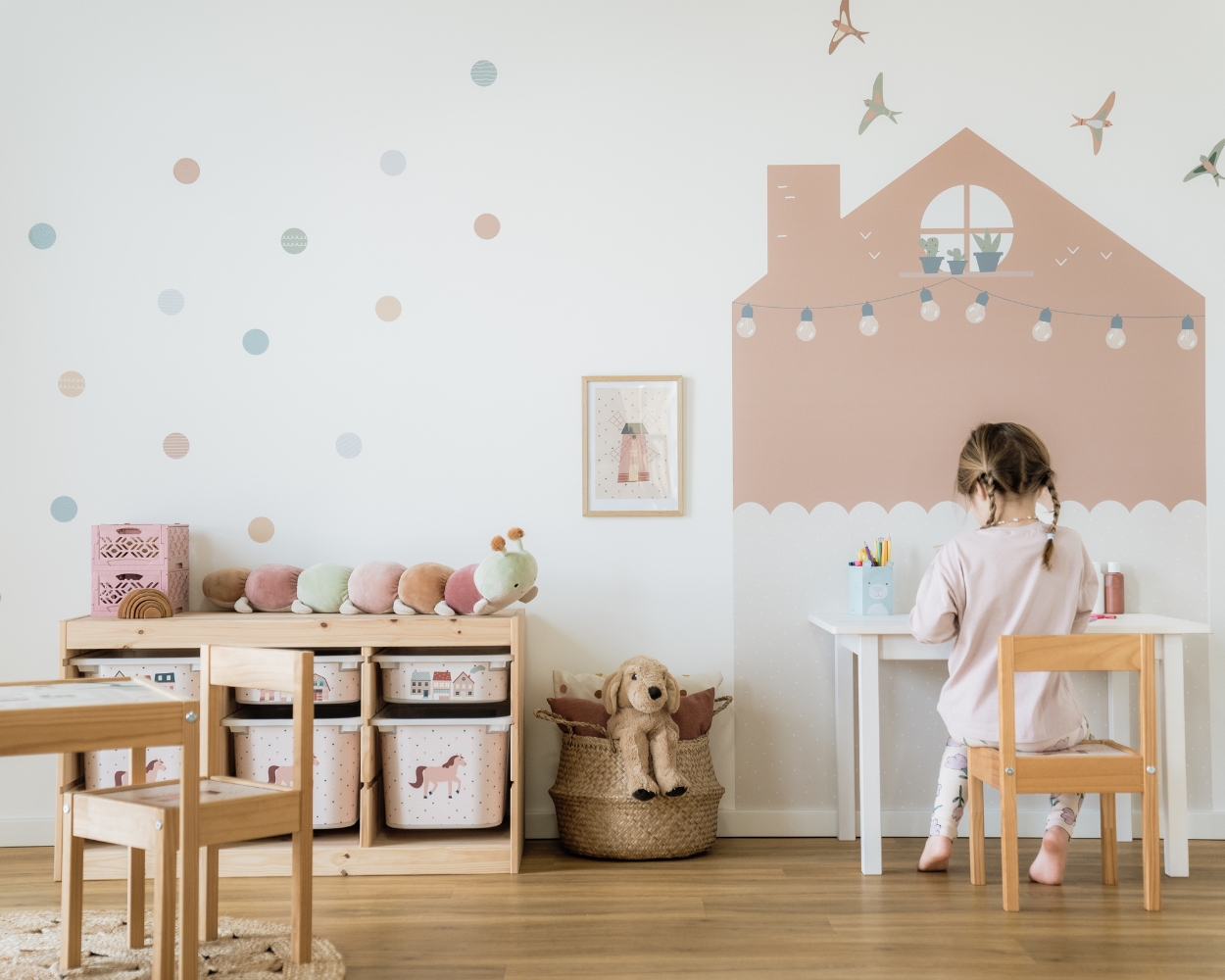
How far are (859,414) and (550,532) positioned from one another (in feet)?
3.25

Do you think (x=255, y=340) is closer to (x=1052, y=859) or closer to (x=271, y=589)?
(x=271, y=589)

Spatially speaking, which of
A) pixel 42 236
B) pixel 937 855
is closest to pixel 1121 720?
pixel 937 855

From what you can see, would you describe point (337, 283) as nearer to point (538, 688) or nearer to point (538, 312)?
point (538, 312)

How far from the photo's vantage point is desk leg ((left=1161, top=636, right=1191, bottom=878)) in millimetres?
2463

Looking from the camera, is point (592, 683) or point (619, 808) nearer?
point (619, 808)

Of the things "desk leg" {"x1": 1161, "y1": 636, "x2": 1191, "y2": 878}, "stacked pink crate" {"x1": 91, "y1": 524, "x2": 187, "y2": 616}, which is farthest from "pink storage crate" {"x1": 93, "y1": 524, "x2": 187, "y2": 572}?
"desk leg" {"x1": 1161, "y1": 636, "x2": 1191, "y2": 878}

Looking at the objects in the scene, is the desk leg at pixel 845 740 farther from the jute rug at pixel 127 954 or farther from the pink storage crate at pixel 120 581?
the pink storage crate at pixel 120 581

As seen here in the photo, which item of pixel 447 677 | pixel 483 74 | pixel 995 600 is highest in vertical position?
pixel 483 74

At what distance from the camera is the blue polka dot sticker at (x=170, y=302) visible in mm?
2924

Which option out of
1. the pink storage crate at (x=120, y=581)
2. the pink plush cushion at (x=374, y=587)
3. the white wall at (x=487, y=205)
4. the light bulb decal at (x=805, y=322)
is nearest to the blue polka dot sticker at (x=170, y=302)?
the white wall at (x=487, y=205)

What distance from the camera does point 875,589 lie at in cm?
277

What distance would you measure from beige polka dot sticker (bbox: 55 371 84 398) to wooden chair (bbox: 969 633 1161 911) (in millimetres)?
2639

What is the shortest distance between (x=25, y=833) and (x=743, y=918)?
82.3 inches

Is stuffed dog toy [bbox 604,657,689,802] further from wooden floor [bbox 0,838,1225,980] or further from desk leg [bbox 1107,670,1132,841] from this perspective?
desk leg [bbox 1107,670,1132,841]
